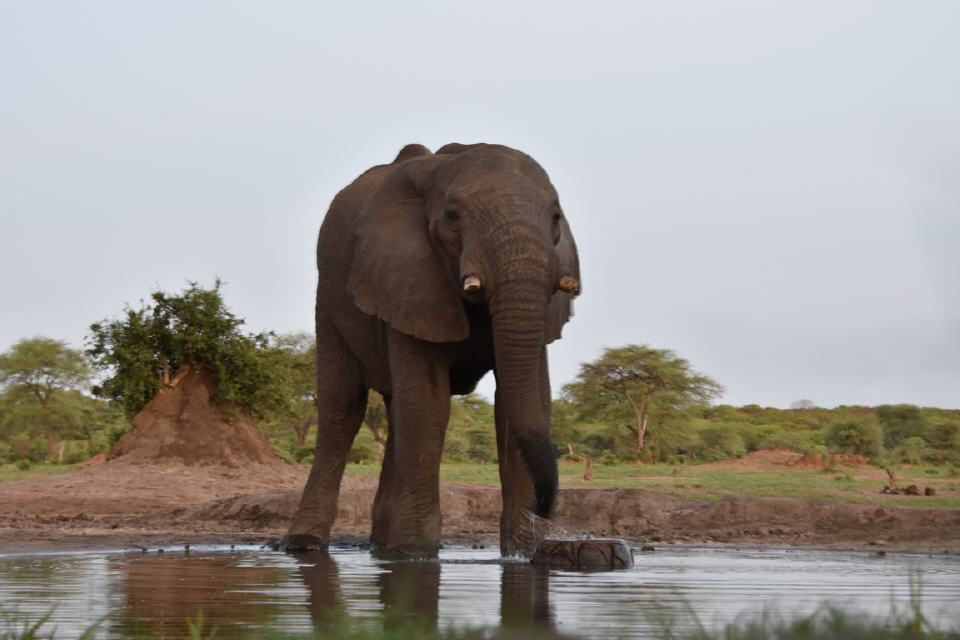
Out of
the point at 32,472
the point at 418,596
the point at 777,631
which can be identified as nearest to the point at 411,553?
the point at 418,596

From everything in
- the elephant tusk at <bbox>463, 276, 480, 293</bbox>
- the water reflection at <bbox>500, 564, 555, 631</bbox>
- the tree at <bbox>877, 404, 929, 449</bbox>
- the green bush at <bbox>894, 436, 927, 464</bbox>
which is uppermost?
the tree at <bbox>877, 404, 929, 449</bbox>

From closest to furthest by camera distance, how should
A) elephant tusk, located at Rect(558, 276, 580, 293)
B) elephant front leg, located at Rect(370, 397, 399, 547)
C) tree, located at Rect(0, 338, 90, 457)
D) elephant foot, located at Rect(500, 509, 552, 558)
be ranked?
1. elephant tusk, located at Rect(558, 276, 580, 293)
2. elephant foot, located at Rect(500, 509, 552, 558)
3. elephant front leg, located at Rect(370, 397, 399, 547)
4. tree, located at Rect(0, 338, 90, 457)

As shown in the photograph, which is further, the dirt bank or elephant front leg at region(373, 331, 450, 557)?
the dirt bank

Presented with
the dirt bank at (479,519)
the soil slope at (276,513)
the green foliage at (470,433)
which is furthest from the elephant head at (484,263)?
the green foliage at (470,433)

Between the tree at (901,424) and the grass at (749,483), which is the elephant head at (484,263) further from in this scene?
the tree at (901,424)

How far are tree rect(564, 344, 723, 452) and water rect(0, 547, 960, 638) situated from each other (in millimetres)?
40805

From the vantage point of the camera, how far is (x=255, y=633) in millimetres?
4109

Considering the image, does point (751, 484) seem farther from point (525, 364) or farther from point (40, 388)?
point (40, 388)

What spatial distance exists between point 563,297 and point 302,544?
301 centimetres

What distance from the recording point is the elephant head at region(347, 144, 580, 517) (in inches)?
319

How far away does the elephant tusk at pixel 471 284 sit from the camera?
26.6ft

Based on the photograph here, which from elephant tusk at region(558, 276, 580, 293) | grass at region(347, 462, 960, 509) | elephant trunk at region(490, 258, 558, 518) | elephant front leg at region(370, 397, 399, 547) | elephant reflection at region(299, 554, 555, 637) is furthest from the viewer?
grass at region(347, 462, 960, 509)

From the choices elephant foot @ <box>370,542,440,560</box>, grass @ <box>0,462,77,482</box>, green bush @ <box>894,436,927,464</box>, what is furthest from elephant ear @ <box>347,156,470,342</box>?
green bush @ <box>894,436,927,464</box>

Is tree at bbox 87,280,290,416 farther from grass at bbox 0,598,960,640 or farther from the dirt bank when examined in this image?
grass at bbox 0,598,960,640
